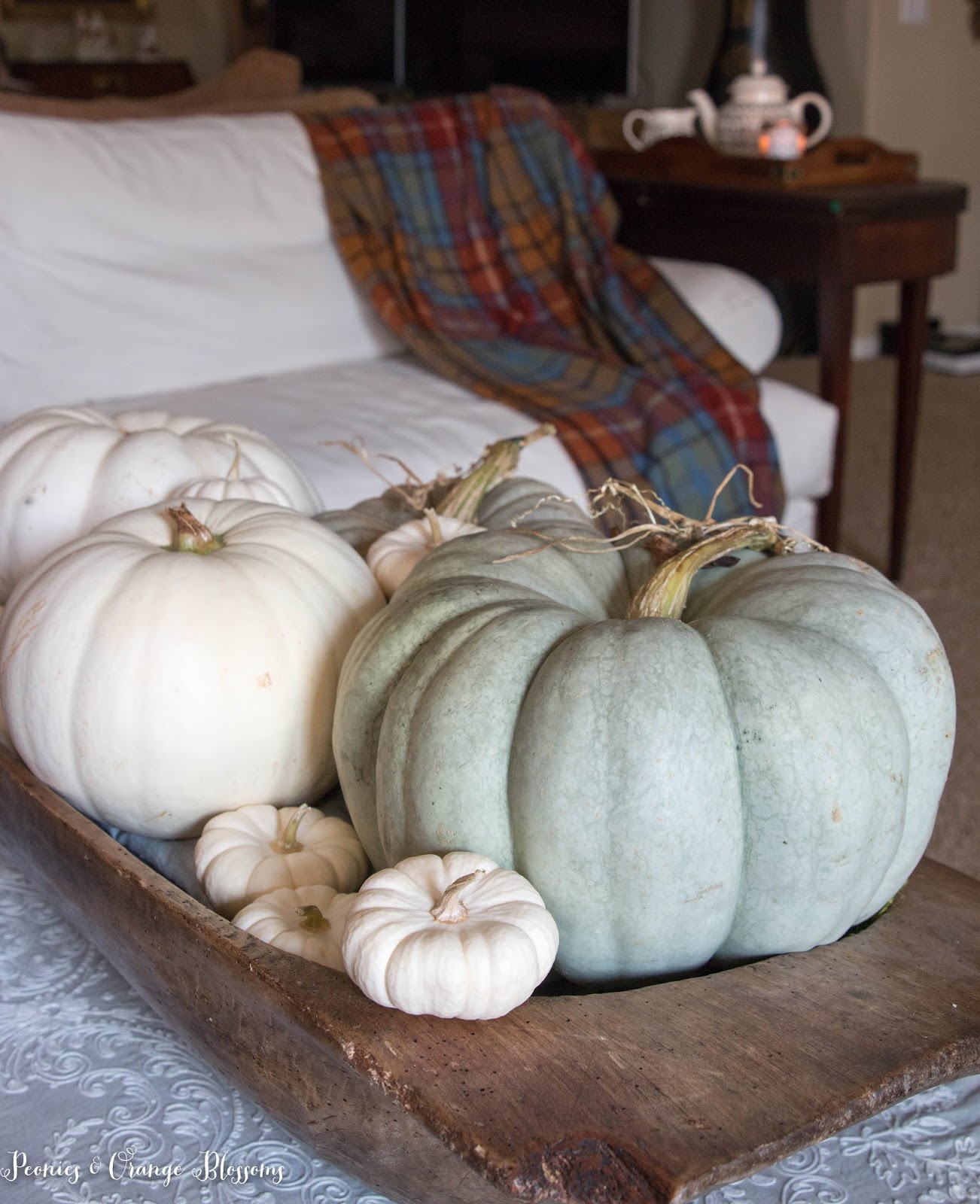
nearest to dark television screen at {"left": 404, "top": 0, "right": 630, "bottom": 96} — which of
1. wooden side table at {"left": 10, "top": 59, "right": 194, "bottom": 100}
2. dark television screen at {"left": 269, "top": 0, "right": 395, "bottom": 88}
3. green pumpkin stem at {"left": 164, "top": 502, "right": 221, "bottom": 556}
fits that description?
dark television screen at {"left": 269, "top": 0, "right": 395, "bottom": 88}

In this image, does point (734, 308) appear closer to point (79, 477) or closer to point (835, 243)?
point (835, 243)

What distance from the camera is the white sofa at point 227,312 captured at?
2.04 meters

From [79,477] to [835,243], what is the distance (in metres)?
1.78

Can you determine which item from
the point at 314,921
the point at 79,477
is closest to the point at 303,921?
the point at 314,921

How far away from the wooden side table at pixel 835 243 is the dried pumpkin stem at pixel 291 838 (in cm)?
192

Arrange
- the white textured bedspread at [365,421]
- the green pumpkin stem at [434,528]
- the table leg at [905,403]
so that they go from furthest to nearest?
the table leg at [905,403] < the white textured bedspread at [365,421] < the green pumpkin stem at [434,528]

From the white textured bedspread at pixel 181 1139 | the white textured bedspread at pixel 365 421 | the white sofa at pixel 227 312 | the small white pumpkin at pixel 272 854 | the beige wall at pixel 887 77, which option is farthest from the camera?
the beige wall at pixel 887 77

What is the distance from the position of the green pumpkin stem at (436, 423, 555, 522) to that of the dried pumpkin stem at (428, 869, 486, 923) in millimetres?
387

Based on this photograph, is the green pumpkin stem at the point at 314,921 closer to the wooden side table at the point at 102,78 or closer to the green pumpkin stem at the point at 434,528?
the green pumpkin stem at the point at 434,528

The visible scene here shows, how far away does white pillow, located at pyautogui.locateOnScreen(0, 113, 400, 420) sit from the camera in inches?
81.6

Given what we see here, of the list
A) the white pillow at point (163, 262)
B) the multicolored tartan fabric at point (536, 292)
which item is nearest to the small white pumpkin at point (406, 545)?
the multicolored tartan fabric at point (536, 292)

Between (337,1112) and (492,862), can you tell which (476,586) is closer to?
(492,862)

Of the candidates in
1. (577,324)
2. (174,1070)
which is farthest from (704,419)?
(174,1070)

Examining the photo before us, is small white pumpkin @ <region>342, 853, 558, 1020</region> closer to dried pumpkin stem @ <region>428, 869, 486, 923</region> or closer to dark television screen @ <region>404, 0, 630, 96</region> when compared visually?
dried pumpkin stem @ <region>428, 869, 486, 923</region>
